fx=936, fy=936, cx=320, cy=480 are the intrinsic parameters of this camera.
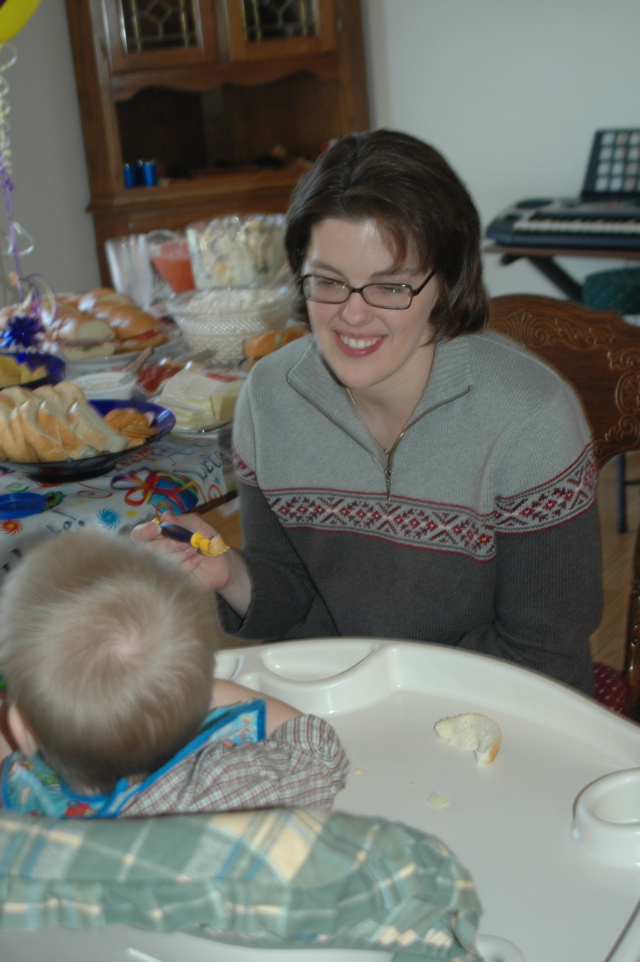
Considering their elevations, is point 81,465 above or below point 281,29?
below

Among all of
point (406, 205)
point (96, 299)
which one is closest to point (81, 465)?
point (406, 205)

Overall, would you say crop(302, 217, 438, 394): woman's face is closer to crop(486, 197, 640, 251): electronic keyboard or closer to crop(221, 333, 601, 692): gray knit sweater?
crop(221, 333, 601, 692): gray knit sweater

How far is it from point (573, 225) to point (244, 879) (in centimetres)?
313

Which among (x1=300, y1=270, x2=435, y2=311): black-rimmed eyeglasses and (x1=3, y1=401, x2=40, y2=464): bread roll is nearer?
(x1=300, y1=270, x2=435, y2=311): black-rimmed eyeglasses

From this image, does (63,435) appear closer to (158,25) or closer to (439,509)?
(439,509)

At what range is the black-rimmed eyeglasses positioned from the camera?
3.63ft

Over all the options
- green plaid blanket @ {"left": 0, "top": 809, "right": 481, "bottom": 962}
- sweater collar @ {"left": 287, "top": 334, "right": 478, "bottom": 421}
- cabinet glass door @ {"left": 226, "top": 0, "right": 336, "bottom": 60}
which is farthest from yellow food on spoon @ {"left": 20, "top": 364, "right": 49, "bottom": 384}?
cabinet glass door @ {"left": 226, "top": 0, "right": 336, "bottom": 60}

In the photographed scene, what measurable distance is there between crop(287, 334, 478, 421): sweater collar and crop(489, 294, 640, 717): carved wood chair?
0.73ft

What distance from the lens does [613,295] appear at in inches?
125

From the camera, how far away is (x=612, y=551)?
290 centimetres

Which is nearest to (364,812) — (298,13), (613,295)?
(613,295)

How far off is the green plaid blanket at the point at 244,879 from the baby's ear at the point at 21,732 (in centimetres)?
21

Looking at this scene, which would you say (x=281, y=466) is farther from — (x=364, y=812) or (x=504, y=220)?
(x=504, y=220)

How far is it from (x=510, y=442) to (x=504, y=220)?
102 inches
